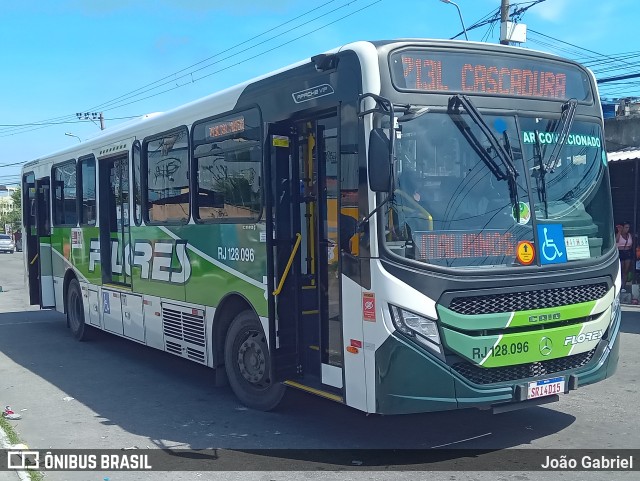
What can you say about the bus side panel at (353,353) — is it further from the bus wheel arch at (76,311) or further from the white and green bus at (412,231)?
the bus wheel arch at (76,311)

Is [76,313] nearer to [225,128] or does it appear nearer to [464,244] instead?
[225,128]

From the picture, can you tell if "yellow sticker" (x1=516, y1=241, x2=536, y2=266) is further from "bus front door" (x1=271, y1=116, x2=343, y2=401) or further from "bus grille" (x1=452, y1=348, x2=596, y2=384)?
"bus front door" (x1=271, y1=116, x2=343, y2=401)

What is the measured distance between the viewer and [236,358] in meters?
7.39

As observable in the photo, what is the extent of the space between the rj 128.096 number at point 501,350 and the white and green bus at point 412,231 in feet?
0.04

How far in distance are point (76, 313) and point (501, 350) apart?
891 cm

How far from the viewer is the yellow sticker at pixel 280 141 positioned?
21.4ft

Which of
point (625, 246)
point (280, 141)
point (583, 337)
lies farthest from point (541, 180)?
point (625, 246)

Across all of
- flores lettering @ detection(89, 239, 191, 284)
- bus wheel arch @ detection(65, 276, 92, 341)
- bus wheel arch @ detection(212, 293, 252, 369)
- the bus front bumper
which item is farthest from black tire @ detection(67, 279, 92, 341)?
the bus front bumper

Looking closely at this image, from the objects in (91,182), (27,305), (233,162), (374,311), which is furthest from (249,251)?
(27,305)

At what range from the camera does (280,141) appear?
652 centimetres

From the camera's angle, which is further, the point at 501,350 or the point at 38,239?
the point at 38,239

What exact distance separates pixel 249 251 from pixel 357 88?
88.1 inches

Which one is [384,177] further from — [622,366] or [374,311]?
[622,366]

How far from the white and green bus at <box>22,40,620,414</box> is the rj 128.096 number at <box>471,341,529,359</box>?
1cm
